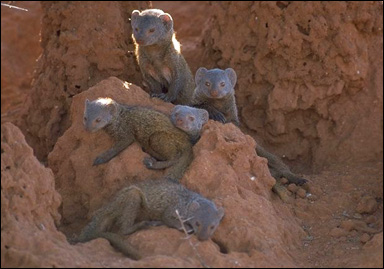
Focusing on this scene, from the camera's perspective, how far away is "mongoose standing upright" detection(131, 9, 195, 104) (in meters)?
7.28

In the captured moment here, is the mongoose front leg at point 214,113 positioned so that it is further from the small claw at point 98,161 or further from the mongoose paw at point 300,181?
the small claw at point 98,161

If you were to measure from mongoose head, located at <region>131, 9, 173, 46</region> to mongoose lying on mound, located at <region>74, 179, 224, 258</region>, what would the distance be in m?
1.99

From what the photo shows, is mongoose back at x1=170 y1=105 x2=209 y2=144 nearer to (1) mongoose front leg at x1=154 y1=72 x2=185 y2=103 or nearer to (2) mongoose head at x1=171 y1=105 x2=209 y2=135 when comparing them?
(2) mongoose head at x1=171 y1=105 x2=209 y2=135

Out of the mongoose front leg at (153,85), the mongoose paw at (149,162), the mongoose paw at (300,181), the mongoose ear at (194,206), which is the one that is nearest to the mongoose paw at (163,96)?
the mongoose front leg at (153,85)

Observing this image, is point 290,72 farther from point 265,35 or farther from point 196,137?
point 196,137

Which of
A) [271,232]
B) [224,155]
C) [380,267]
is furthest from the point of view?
[224,155]

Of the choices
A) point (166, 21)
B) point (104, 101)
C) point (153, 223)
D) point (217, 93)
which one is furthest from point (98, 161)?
point (166, 21)

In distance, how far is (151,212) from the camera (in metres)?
5.57

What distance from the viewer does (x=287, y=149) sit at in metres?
8.15

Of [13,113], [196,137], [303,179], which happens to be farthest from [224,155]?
[13,113]

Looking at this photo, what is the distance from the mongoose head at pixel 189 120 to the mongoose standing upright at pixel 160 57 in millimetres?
739

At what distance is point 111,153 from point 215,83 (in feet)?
4.43

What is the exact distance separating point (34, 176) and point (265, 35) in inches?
142

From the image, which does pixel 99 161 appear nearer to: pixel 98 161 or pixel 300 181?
pixel 98 161
